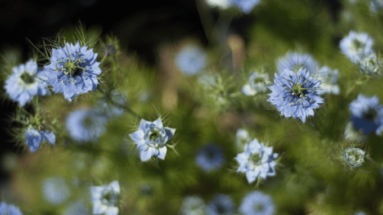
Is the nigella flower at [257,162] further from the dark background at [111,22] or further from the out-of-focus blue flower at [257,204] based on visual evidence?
the dark background at [111,22]

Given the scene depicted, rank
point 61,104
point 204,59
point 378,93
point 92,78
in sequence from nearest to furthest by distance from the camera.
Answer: point 92,78 < point 61,104 < point 378,93 < point 204,59

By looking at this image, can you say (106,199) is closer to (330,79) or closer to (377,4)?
(330,79)

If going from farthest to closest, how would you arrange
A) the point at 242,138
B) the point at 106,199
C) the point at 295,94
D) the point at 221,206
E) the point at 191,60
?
the point at 191,60
the point at 221,206
the point at 242,138
the point at 106,199
the point at 295,94

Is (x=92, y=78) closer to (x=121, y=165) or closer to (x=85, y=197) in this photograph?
(x=121, y=165)

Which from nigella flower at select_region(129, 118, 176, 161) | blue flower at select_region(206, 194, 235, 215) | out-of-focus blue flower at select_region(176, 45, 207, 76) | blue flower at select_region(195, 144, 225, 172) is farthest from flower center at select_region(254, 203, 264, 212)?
out-of-focus blue flower at select_region(176, 45, 207, 76)

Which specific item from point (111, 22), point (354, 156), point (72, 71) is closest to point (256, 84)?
point (354, 156)

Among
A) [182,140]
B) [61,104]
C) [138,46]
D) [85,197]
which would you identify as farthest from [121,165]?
[138,46]
